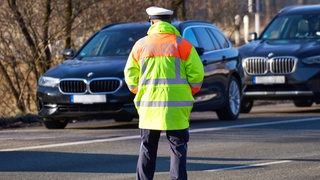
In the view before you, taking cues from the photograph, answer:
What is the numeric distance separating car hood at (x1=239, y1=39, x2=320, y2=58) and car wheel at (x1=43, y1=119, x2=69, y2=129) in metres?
4.59

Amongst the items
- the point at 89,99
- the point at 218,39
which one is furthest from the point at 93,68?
the point at 218,39

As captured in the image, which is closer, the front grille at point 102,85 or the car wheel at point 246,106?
the front grille at point 102,85

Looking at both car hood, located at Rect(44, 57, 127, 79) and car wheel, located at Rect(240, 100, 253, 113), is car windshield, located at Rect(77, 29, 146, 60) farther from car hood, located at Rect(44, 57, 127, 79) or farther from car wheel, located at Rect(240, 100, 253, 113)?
car wheel, located at Rect(240, 100, 253, 113)

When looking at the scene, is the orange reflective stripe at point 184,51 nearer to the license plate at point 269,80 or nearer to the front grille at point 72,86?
the front grille at point 72,86

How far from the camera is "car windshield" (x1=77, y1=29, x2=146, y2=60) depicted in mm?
16188

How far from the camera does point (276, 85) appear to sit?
18688 millimetres

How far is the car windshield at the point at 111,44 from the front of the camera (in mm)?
16188

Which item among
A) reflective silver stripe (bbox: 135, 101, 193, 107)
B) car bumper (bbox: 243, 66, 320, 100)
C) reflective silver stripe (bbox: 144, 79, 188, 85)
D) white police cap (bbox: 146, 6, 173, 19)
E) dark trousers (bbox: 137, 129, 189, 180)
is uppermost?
white police cap (bbox: 146, 6, 173, 19)

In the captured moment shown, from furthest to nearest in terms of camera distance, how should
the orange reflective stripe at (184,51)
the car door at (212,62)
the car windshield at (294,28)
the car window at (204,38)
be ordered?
the car windshield at (294,28), the car window at (204,38), the car door at (212,62), the orange reflective stripe at (184,51)

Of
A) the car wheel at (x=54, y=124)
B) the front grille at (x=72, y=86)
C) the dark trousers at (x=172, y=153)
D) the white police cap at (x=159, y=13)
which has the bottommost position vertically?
the car wheel at (x=54, y=124)

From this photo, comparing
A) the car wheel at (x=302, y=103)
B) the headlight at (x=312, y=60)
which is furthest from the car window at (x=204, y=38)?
the car wheel at (x=302, y=103)

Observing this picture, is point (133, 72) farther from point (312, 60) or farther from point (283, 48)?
point (283, 48)

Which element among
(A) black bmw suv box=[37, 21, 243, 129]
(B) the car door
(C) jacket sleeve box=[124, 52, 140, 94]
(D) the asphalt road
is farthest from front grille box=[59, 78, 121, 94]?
(C) jacket sleeve box=[124, 52, 140, 94]

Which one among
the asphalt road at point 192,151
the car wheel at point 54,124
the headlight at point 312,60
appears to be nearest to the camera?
the asphalt road at point 192,151
